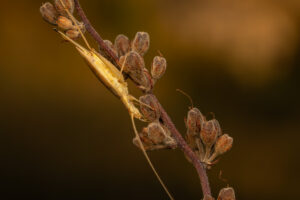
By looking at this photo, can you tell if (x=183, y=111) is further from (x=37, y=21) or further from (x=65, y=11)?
(x=65, y=11)

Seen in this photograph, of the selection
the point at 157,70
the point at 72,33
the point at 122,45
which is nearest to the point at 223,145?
the point at 157,70

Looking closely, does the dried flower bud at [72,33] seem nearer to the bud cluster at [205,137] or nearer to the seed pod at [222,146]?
the bud cluster at [205,137]

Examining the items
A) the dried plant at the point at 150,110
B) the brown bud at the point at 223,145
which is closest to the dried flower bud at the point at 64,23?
the dried plant at the point at 150,110

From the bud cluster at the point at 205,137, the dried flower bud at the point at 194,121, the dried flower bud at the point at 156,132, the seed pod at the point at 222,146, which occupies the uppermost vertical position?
the dried flower bud at the point at 156,132

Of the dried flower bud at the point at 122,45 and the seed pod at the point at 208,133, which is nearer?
the seed pod at the point at 208,133

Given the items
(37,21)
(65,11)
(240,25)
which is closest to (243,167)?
(240,25)

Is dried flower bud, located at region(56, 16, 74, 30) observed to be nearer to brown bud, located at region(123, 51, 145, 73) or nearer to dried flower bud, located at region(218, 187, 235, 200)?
brown bud, located at region(123, 51, 145, 73)

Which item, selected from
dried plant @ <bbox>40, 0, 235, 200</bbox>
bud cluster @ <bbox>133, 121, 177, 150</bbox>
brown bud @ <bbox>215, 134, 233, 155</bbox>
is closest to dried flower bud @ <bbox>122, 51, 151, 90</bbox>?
dried plant @ <bbox>40, 0, 235, 200</bbox>
